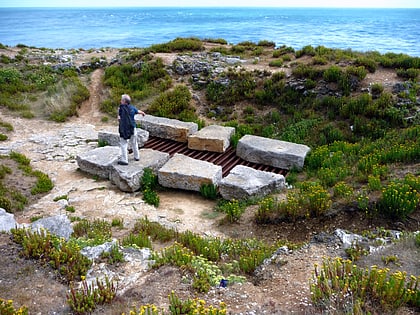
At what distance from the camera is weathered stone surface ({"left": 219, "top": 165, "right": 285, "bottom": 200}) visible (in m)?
9.02

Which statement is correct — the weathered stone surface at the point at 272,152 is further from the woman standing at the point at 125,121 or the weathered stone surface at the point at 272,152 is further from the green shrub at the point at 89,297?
the green shrub at the point at 89,297

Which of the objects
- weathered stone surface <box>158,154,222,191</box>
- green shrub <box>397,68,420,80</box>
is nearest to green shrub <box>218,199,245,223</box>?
weathered stone surface <box>158,154,222,191</box>

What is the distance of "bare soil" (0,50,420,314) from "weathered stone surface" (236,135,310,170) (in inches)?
105

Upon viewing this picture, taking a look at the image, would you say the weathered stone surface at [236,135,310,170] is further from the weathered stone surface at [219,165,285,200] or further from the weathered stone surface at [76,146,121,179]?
the weathered stone surface at [76,146,121,179]

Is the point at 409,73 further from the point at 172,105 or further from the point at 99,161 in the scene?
the point at 99,161

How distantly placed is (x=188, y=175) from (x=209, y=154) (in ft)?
8.66

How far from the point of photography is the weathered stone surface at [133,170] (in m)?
9.66

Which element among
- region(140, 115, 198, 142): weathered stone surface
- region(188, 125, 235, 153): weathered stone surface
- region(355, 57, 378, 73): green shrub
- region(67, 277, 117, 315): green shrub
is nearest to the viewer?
region(67, 277, 117, 315): green shrub

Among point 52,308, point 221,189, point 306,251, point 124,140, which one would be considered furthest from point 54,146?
point 306,251

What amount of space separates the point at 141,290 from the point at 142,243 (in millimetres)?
1613

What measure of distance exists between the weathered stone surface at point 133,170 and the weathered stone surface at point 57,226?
2.32 m

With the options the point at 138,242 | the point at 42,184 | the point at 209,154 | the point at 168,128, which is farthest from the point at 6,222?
the point at 168,128

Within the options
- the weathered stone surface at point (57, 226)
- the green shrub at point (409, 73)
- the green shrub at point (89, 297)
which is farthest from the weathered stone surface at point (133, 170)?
the green shrub at point (409, 73)

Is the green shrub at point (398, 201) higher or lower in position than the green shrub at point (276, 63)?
lower
